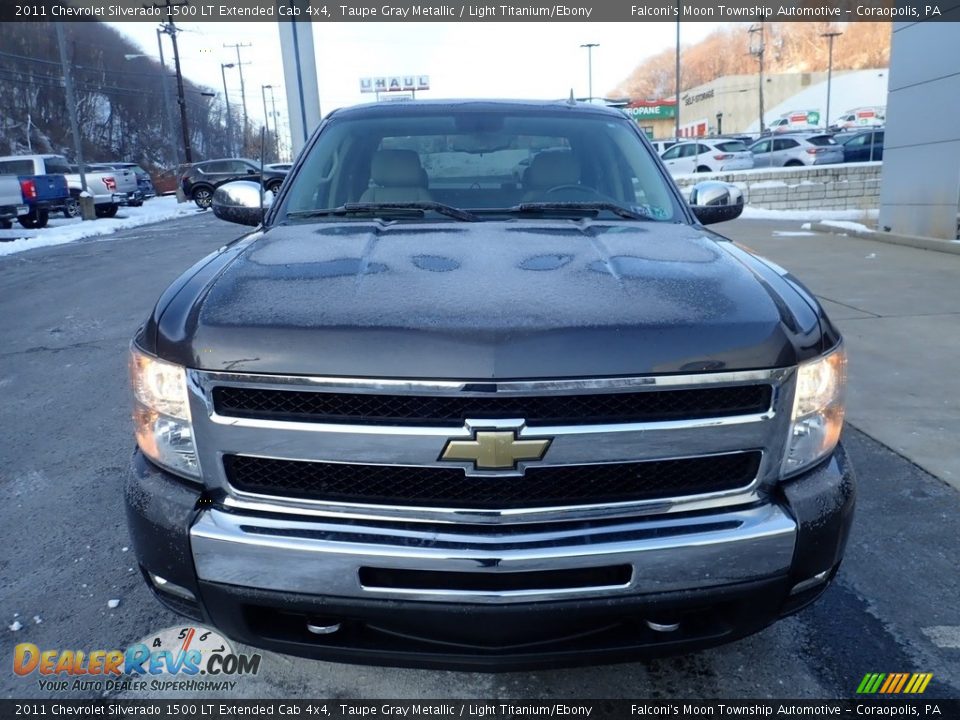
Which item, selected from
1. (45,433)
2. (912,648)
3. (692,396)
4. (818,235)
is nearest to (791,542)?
(692,396)

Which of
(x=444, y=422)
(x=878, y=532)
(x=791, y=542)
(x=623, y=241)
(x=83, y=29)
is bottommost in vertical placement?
(x=878, y=532)

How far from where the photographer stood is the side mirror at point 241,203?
342cm

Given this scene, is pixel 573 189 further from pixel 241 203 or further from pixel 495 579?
pixel 495 579

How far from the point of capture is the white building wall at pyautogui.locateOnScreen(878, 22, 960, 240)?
34.3ft

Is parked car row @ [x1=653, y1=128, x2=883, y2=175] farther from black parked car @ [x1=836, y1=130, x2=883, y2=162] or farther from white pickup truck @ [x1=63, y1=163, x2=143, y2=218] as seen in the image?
white pickup truck @ [x1=63, y1=163, x2=143, y2=218]

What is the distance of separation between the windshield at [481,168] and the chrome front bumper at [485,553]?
4.65 feet

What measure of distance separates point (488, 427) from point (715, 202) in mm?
2278

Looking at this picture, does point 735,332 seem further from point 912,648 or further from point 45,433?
point 45,433

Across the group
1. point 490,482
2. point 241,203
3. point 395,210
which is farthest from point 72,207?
point 490,482

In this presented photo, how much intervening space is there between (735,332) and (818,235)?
12.8 m

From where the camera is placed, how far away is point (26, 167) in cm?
2381

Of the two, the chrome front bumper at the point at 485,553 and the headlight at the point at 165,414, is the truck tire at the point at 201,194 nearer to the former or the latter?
the headlight at the point at 165,414

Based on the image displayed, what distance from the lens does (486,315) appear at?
5.64ft

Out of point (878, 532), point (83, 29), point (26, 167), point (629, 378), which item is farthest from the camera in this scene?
point (83, 29)
